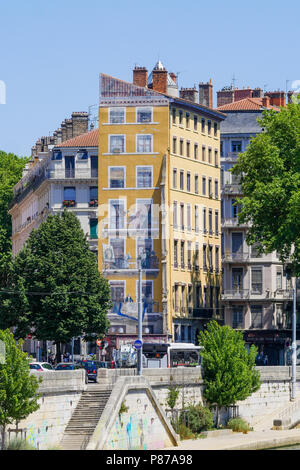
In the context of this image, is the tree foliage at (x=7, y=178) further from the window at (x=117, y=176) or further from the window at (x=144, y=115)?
the window at (x=144, y=115)

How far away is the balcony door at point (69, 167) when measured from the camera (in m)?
103

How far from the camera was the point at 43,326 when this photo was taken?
83.6 meters

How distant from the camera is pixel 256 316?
343ft

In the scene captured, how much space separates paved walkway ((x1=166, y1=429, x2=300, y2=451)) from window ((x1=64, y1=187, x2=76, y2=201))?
3449cm

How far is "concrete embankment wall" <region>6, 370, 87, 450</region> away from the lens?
54719mm

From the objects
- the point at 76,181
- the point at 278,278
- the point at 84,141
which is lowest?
the point at 278,278

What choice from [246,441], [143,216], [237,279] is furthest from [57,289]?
[237,279]

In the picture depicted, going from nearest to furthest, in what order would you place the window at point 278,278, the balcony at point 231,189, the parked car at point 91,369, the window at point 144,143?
the parked car at point 91,369, the window at point 144,143, the window at point 278,278, the balcony at point 231,189

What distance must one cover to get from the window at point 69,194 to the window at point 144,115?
914 cm

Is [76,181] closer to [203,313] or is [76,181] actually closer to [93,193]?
[93,193]

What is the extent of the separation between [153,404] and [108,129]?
38.8 m

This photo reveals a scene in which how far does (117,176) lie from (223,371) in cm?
3067

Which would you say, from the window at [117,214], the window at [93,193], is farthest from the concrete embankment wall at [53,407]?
the window at [93,193]
